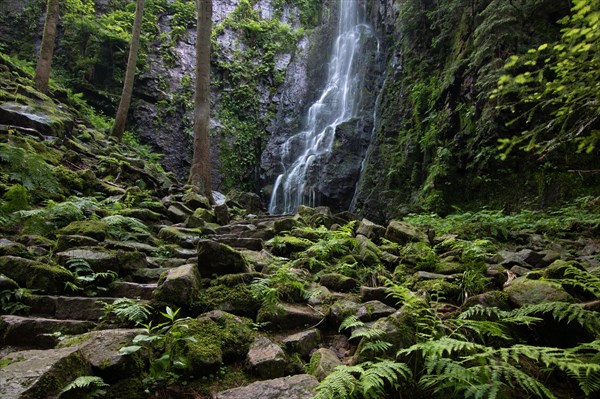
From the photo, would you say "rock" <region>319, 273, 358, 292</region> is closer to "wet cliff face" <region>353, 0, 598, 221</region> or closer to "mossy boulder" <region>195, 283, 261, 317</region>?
"mossy boulder" <region>195, 283, 261, 317</region>

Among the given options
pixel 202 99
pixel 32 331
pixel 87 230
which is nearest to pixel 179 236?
pixel 87 230

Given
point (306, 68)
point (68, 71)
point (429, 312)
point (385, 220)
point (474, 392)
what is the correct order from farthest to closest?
1. point (306, 68)
2. point (68, 71)
3. point (385, 220)
4. point (429, 312)
5. point (474, 392)

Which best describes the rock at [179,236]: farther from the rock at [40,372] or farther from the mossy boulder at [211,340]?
the rock at [40,372]

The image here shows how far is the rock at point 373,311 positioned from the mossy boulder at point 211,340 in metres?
0.83

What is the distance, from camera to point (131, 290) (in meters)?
3.04

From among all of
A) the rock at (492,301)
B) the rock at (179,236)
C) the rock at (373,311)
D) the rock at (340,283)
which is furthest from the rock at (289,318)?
the rock at (179,236)

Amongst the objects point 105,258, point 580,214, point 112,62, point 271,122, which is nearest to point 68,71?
point 112,62

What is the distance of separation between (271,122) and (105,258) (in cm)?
1833

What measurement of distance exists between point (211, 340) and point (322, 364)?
2.34 ft

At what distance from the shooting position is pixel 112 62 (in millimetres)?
16984

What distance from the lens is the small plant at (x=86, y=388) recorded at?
5.45ft

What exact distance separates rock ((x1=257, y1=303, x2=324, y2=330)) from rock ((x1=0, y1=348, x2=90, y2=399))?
1224 mm

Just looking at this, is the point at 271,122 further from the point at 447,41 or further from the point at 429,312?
the point at 429,312

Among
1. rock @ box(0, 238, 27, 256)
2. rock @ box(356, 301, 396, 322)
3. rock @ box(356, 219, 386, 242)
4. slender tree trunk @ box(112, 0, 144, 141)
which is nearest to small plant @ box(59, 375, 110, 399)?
rock @ box(356, 301, 396, 322)
